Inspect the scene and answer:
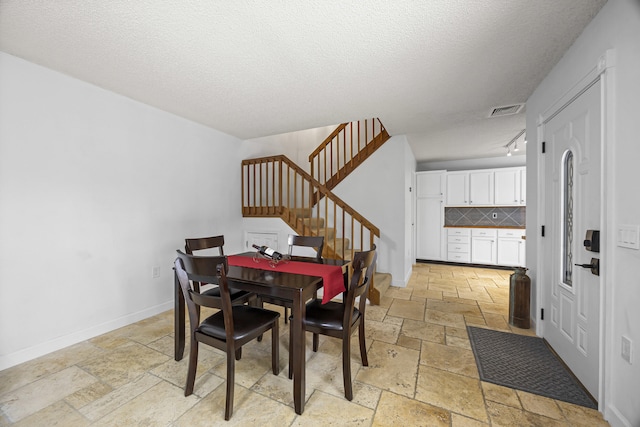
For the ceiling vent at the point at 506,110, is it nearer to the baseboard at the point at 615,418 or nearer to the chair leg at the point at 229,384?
the baseboard at the point at 615,418

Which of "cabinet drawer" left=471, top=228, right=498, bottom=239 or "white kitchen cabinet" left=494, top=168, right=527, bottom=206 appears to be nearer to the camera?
"white kitchen cabinet" left=494, top=168, right=527, bottom=206

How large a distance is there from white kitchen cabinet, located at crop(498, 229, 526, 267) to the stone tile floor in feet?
10.6

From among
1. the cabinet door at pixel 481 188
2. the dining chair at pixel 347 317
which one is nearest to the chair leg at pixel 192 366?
the dining chair at pixel 347 317

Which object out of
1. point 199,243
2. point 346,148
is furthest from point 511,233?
point 199,243

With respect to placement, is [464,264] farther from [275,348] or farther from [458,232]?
[275,348]

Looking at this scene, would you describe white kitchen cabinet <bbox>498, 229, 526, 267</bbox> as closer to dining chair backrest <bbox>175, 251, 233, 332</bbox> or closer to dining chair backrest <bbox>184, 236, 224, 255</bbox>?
dining chair backrest <bbox>184, 236, 224, 255</bbox>

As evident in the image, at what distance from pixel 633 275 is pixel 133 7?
323cm

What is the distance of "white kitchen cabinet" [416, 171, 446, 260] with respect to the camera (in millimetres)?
5910

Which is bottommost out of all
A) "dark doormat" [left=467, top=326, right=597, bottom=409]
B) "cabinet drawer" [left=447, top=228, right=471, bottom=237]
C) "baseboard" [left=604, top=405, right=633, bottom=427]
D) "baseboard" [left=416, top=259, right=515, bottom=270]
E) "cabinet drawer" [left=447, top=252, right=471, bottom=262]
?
"dark doormat" [left=467, top=326, right=597, bottom=409]

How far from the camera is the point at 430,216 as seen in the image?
603cm

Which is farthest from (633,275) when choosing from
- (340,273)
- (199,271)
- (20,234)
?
(20,234)

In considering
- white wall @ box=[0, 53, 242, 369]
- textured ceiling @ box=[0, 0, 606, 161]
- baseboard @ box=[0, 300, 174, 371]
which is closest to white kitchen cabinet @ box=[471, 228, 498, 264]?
textured ceiling @ box=[0, 0, 606, 161]

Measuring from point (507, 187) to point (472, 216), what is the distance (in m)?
0.97

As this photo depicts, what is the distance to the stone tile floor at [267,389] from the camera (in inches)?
61.5
